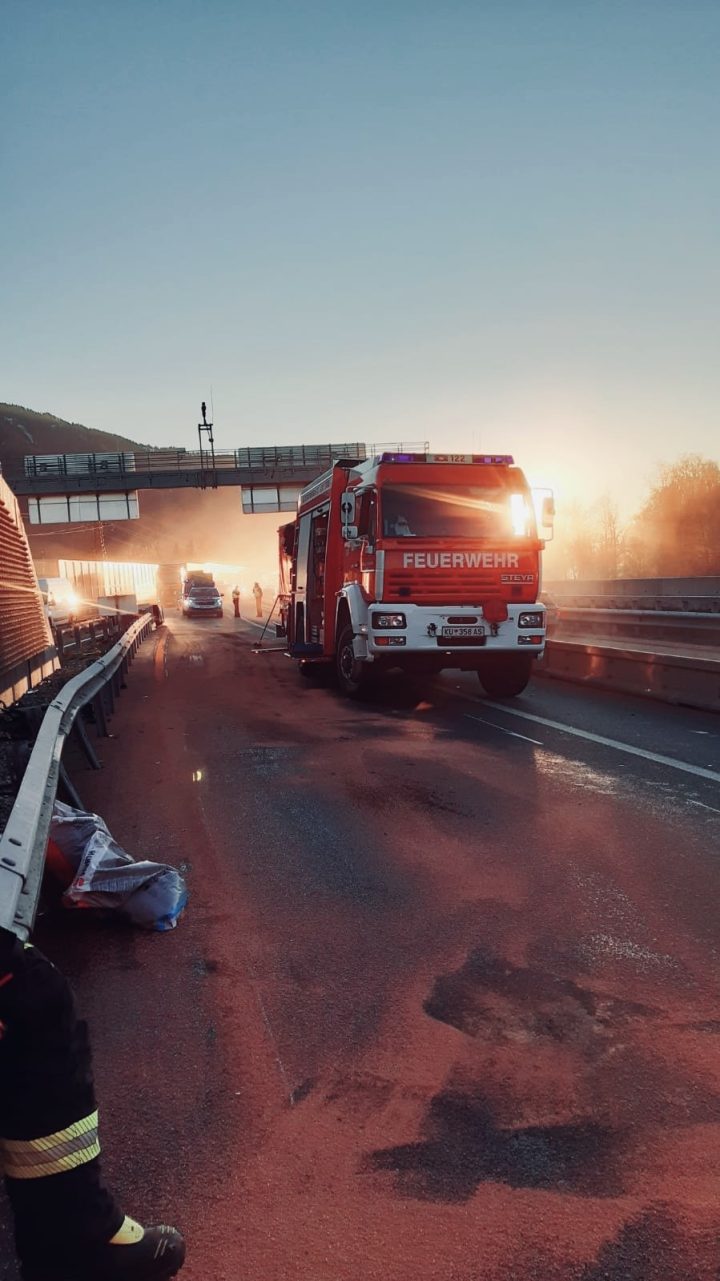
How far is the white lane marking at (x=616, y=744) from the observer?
7355 mm

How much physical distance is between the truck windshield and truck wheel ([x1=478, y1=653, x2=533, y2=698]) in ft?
5.52

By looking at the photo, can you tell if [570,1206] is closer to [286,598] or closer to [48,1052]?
[48,1052]

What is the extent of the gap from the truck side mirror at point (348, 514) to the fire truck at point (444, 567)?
15 millimetres

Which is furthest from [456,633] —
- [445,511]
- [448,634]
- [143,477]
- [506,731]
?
[143,477]

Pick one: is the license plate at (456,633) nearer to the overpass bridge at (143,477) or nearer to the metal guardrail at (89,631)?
the metal guardrail at (89,631)

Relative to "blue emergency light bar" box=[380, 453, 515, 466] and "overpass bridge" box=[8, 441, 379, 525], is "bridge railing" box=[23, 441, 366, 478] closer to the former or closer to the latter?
"overpass bridge" box=[8, 441, 379, 525]

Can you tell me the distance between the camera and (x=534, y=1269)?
213 cm

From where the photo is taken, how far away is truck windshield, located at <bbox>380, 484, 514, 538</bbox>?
11680 mm

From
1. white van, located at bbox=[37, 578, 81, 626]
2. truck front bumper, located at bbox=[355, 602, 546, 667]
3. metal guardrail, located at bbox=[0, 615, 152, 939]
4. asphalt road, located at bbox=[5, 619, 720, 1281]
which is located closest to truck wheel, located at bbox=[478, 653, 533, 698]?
truck front bumper, located at bbox=[355, 602, 546, 667]

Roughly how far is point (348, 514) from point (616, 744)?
520 centimetres

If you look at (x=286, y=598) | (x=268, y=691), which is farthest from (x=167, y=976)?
(x=286, y=598)

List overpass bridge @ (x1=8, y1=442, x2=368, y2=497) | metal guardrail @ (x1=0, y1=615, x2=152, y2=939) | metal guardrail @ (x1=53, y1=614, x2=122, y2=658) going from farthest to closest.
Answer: overpass bridge @ (x1=8, y1=442, x2=368, y2=497) → metal guardrail @ (x1=53, y1=614, x2=122, y2=658) → metal guardrail @ (x1=0, y1=615, x2=152, y2=939)

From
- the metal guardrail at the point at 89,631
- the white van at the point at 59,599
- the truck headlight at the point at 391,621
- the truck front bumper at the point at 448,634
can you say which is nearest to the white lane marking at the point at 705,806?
the truck front bumper at the point at 448,634

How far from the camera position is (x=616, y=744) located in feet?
28.7
